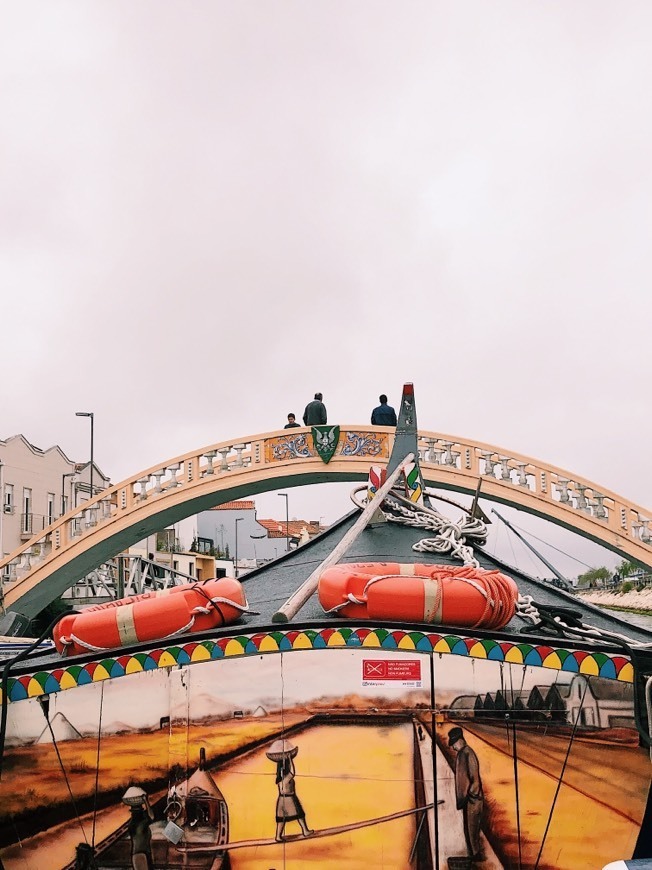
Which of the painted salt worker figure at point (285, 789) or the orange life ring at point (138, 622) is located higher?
the orange life ring at point (138, 622)

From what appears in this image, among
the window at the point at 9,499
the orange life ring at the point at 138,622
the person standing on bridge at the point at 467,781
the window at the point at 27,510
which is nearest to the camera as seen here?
the person standing on bridge at the point at 467,781

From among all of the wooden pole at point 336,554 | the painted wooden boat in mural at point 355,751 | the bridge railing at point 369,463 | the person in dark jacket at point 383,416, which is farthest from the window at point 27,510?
the painted wooden boat in mural at point 355,751

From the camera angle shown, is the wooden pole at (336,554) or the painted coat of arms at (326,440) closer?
the wooden pole at (336,554)

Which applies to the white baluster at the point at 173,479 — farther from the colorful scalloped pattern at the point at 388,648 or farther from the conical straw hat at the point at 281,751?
the conical straw hat at the point at 281,751

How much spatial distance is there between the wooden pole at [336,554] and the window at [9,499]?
70.4ft

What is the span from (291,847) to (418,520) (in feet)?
12.7

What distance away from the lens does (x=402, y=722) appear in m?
4.43

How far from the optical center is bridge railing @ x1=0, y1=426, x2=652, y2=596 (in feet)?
48.7

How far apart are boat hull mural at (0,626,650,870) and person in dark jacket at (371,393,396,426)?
12.1 meters

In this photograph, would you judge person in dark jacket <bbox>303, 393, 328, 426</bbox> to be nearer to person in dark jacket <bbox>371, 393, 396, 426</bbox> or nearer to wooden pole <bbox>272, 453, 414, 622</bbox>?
person in dark jacket <bbox>371, 393, 396, 426</bbox>

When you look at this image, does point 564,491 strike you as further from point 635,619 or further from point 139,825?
point 139,825

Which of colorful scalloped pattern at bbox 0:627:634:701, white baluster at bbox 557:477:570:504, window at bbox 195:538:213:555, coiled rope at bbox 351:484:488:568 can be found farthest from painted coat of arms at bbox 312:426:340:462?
window at bbox 195:538:213:555

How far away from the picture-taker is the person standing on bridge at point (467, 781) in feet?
14.3

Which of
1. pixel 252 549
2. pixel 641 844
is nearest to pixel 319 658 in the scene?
pixel 641 844
